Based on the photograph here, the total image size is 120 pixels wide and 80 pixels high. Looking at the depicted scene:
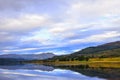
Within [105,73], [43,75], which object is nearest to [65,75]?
[43,75]

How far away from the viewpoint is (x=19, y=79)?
198 feet

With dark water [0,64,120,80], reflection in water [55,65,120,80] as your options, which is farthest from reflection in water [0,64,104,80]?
reflection in water [55,65,120,80]

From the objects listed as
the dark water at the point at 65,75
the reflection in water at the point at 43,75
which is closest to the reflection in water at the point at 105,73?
the dark water at the point at 65,75

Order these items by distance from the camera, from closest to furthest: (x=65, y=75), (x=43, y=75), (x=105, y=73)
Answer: (x=65, y=75) → (x=43, y=75) → (x=105, y=73)

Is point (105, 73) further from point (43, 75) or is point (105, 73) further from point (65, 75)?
point (43, 75)

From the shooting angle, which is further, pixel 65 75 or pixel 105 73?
pixel 105 73

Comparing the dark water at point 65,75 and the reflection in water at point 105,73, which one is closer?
the dark water at point 65,75

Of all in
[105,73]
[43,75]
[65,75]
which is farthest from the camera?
[105,73]

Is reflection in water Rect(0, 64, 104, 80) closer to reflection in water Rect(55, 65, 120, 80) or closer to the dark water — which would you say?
the dark water

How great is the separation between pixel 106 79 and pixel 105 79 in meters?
0.22

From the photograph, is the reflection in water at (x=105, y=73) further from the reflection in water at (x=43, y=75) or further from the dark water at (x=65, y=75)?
the reflection in water at (x=43, y=75)

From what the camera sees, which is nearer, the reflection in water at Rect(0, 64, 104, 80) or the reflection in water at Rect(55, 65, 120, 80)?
the reflection in water at Rect(0, 64, 104, 80)

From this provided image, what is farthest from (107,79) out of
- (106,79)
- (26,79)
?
(26,79)

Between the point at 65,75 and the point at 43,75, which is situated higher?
the point at 43,75
